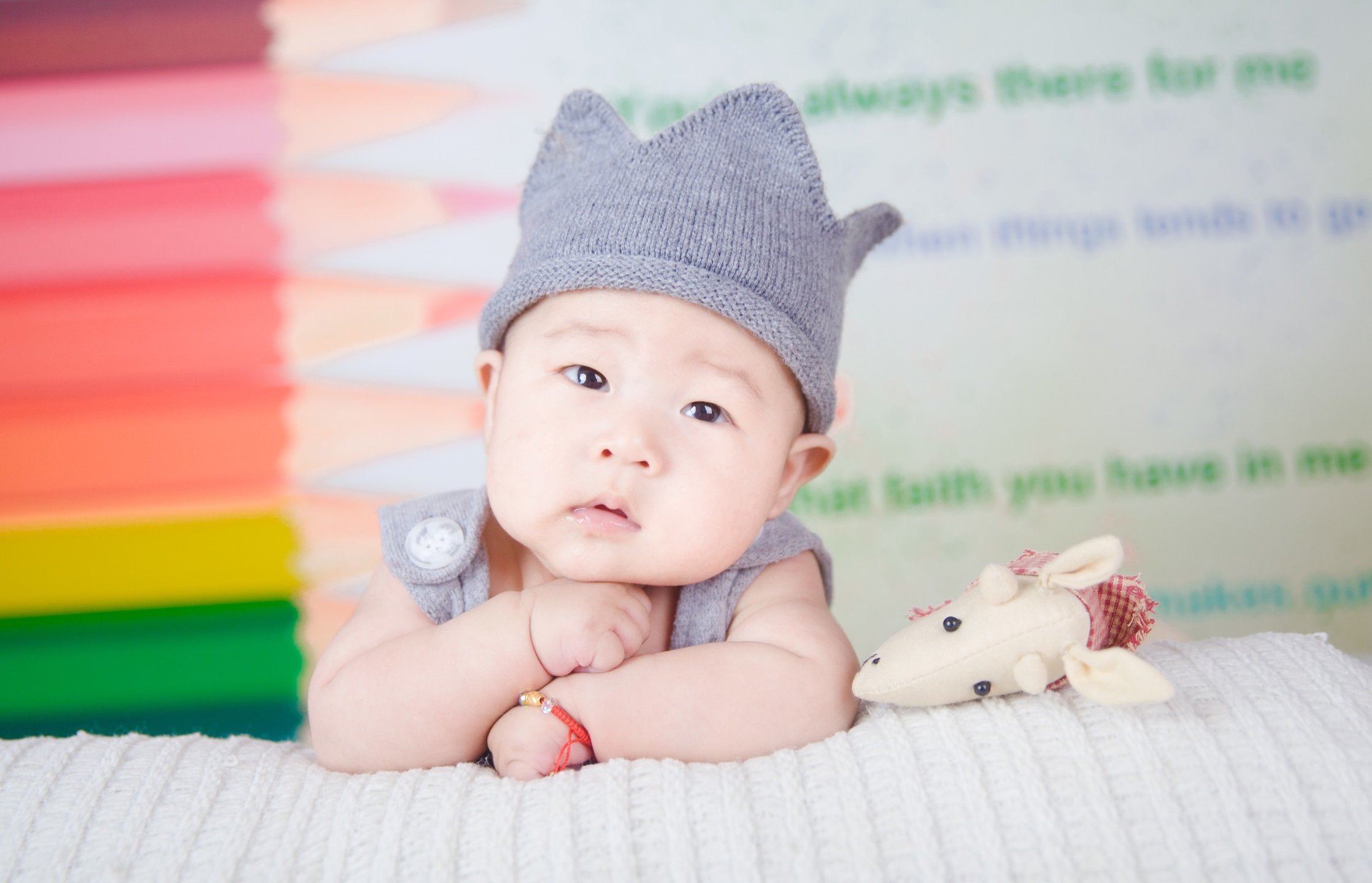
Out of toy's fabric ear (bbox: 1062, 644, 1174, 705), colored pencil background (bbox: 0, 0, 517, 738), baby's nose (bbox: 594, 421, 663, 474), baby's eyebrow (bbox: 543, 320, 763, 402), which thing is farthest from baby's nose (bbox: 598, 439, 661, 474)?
colored pencil background (bbox: 0, 0, 517, 738)

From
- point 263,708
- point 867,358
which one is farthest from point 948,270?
point 263,708

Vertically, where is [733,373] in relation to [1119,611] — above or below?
above

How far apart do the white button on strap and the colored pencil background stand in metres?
1.08

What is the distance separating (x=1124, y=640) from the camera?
89cm

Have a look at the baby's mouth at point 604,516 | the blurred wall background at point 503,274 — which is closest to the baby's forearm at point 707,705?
the baby's mouth at point 604,516

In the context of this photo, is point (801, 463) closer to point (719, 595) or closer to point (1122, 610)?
point (719, 595)

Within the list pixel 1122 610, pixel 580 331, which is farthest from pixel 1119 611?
pixel 580 331

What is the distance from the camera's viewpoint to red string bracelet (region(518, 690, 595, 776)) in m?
0.88

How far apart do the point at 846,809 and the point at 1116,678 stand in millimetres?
203

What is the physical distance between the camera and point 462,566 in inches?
40.3

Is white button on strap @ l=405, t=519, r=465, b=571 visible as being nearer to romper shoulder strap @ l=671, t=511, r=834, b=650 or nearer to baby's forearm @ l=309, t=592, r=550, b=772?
baby's forearm @ l=309, t=592, r=550, b=772

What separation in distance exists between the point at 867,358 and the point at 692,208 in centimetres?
115

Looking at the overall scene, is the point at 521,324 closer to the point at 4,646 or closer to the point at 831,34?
the point at 831,34

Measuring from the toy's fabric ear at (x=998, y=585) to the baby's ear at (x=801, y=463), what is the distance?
0.29m
